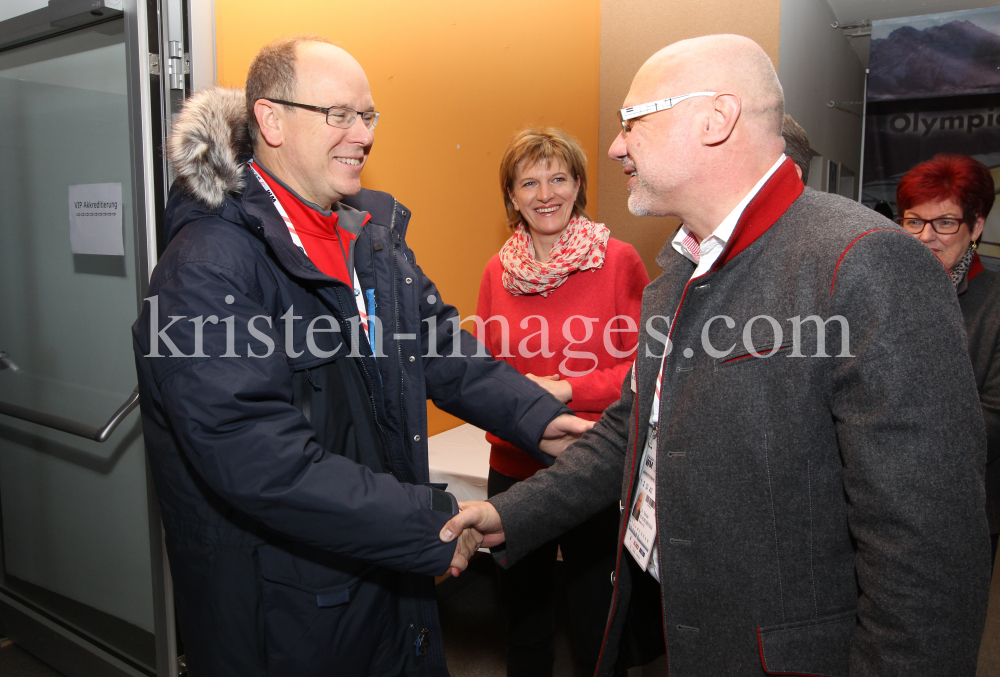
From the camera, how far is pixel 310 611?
137 centimetres

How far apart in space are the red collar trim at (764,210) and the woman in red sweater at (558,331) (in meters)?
1.00

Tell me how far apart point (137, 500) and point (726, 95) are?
231cm

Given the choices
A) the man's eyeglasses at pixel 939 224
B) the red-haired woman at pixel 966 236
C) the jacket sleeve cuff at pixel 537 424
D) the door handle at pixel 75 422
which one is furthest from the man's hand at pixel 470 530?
the man's eyeglasses at pixel 939 224

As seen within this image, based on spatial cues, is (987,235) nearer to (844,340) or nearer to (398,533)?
(844,340)

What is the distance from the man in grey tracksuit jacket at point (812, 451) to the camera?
2.98 feet

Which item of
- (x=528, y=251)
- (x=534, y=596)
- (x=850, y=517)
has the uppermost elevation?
(x=528, y=251)

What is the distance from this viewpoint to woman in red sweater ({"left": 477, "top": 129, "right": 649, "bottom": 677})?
2.09m

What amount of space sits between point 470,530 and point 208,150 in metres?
1.01

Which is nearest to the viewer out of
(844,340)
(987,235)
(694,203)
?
(844,340)

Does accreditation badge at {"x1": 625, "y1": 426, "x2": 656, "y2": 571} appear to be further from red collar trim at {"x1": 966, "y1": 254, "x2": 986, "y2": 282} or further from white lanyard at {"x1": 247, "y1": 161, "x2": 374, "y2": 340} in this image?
red collar trim at {"x1": 966, "y1": 254, "x2": 986, "y2": 282}

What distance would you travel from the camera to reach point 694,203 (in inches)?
48.9

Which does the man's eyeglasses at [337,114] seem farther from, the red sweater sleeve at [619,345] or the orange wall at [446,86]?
the red sweater sleeve at [619,345]

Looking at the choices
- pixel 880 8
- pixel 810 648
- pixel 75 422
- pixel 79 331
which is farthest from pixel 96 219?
pixel 880 8

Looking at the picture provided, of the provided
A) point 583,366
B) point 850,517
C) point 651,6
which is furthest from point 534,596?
point 651,6
